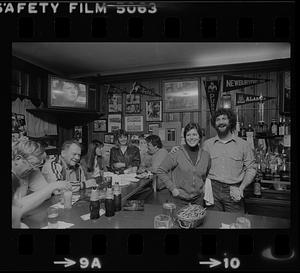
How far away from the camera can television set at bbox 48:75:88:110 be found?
1.08m

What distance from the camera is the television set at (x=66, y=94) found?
42.6 inches

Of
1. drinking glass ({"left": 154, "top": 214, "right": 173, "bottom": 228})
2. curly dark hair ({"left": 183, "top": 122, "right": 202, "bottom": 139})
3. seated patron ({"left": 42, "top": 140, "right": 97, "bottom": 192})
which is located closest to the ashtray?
drinking glass ({"left": 154, "top": 214, "right": 173, "bottom": 228})

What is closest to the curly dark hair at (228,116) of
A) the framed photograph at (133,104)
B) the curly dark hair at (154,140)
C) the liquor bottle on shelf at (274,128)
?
the liquor bottle on shelf at (274,128)

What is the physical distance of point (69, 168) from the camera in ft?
3.56

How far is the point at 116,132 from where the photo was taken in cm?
112

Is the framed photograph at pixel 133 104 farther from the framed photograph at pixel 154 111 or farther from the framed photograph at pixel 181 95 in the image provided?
the framed photograph at pixel 181 95

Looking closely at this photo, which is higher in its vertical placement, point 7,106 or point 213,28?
point 213,28

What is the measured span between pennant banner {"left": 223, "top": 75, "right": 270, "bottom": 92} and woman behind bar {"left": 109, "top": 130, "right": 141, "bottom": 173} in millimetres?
651

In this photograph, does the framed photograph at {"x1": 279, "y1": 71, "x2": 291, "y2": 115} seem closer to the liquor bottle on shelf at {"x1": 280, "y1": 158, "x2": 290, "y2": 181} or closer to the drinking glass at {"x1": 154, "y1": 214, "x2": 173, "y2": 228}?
the liquor bottle on shelf at {"x1": 280, "y1": 158, "x2": 290, "y2": 181}

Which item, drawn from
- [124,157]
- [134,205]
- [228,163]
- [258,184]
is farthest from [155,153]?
[258,184]

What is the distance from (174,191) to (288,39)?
97 cm

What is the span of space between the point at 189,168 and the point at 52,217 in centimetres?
75
